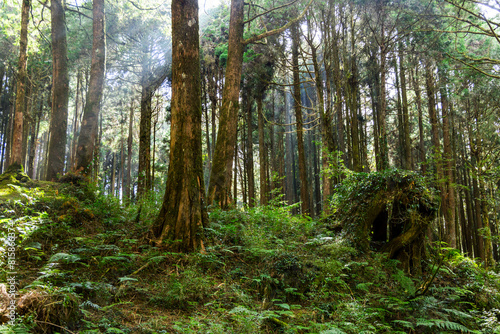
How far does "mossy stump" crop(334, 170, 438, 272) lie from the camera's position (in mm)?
5809

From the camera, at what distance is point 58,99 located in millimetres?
9320

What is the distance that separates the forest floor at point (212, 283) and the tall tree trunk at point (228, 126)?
170cm

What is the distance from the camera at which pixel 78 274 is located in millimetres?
3717

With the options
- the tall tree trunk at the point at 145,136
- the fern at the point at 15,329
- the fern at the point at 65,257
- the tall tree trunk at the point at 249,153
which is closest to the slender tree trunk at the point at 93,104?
the tall tree trunk at the point at 145,136

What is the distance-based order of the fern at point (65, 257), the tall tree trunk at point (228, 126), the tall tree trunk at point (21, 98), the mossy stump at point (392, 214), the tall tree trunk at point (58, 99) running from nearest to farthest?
the fern at point (65, 257), the mossy stump at point (392, 214), the tall tree trunk at point (228, 126), the tall tree trunk at point (58, 99), the tall tree trunk at point (21, 98)

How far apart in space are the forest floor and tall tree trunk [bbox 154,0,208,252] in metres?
0.38

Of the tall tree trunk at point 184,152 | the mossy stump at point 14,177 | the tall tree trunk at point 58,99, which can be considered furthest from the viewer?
the tall tree trunk at point 58,99

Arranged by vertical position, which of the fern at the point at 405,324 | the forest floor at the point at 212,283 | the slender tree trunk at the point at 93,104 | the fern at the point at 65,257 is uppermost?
the slender tree trunk at the point at 93,104

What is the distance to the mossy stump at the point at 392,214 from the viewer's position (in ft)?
19.1

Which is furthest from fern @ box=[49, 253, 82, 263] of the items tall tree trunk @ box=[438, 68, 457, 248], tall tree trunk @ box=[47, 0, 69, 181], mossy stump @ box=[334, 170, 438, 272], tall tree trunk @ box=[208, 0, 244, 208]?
tall tree trunk @ box=[438, 68, 457, 248]

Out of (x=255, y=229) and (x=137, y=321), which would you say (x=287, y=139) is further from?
(x=137, y=321)

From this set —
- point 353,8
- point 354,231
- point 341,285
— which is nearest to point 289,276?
point 341,285

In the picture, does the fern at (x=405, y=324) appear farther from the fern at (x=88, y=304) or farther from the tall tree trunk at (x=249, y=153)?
the tall tree trunk at (x=249, y=153)

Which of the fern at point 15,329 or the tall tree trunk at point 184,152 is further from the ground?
the tall tree trunk at point 184,152
